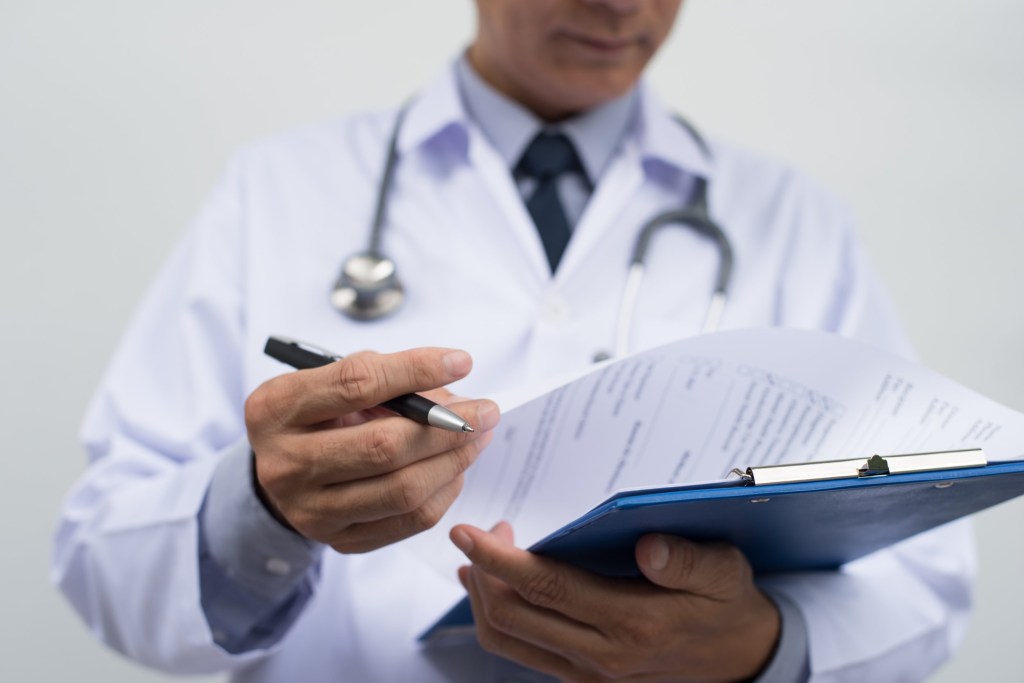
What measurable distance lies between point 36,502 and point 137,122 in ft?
1.59

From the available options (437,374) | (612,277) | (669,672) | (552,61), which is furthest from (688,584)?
(552,61)

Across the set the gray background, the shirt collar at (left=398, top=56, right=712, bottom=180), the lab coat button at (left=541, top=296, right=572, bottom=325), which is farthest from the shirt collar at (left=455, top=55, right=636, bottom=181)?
the gray background

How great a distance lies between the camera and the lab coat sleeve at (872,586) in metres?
0.74

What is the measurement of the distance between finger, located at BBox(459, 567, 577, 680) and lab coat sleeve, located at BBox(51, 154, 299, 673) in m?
0.23

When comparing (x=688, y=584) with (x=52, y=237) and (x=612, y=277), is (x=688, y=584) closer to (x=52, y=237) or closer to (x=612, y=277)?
(x=612, y=277)

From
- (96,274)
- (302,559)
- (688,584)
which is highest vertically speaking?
(688,584)

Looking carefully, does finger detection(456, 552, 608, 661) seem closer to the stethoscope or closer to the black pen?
the black pen

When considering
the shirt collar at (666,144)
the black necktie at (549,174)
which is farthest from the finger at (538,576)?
the shirt collar at (666,144)

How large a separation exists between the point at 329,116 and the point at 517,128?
Result: 1.39 ft

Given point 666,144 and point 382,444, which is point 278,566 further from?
point 666,144

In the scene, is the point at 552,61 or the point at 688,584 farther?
the point at 552,61

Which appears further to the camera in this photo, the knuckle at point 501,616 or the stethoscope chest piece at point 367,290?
the stethoscope chest piece at point 367,290

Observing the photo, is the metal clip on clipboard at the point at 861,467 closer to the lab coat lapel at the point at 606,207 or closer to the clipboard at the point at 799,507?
the clipboard at the point at 799,507

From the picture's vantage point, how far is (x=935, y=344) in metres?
1.31
